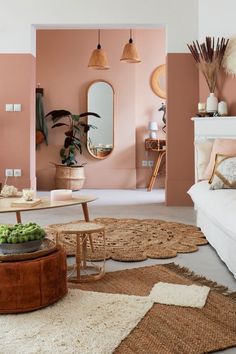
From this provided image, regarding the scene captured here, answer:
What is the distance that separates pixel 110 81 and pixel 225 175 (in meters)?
5.89

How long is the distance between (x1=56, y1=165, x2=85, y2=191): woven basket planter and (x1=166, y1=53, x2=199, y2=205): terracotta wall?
8.59 ft

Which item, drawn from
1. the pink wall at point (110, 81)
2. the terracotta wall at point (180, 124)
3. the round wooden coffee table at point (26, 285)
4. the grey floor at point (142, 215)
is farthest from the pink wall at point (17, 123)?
the round wooden coffee table at point (26, 285)

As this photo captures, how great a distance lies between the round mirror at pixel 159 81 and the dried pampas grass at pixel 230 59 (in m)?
3.39

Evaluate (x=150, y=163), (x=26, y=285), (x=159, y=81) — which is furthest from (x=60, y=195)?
(x=159, y=81)

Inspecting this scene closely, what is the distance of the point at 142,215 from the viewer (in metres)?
5.73

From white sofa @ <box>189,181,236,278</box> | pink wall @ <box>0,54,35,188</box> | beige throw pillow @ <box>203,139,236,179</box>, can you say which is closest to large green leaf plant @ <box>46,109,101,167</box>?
pink wall @ <box>0,54,35,188</box>

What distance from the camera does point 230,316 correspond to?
7.75 ft

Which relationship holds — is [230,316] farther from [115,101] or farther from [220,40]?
[115,101]

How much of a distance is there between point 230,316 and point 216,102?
13.3 feet

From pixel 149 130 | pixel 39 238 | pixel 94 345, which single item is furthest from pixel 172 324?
pixel 149 130

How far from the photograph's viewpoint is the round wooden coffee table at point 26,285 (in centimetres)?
233

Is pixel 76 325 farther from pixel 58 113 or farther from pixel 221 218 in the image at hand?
pixel 58 113

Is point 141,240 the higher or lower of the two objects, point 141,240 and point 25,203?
the lower

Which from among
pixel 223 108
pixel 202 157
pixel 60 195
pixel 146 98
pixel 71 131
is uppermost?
pixel 146 98
